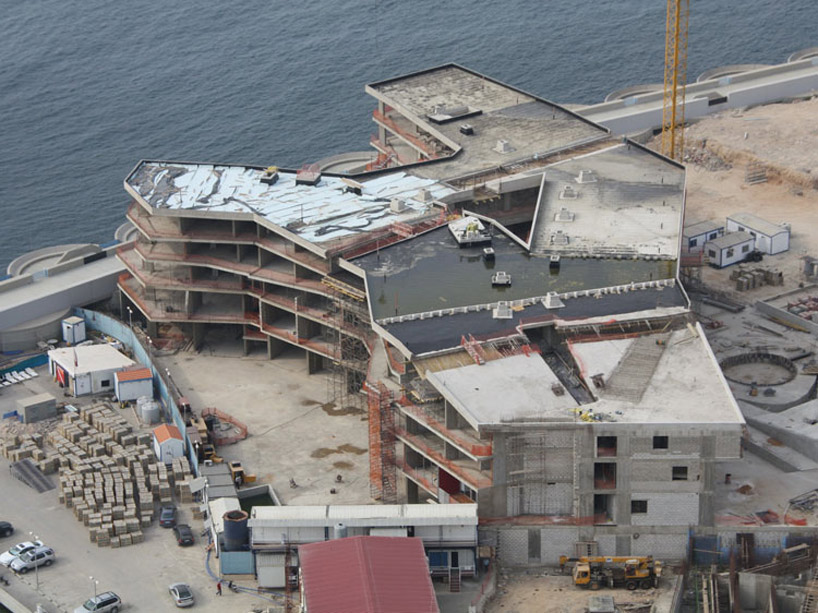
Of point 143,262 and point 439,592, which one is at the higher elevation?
point 143,262

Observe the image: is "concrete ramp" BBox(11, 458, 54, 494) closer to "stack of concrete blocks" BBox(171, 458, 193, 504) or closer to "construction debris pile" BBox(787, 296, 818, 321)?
"stack of concrete blocks" BBox(171, 458, 193, 504)

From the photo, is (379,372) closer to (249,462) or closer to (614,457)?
(249,462)

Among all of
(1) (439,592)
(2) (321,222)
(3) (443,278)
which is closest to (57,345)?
(2) (321,222)

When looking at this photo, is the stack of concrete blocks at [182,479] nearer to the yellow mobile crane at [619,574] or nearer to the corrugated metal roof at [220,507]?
the corrugated metal roof at [220,507]

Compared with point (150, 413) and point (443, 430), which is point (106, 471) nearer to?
point (150, 413)

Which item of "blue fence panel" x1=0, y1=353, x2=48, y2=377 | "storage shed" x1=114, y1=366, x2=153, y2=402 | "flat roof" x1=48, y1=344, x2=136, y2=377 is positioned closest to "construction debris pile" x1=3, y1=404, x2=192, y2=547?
"storage shed" x1=114, y1=366, x2=153, y2=402

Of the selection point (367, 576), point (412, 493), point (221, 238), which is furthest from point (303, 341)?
point (367, 576)
